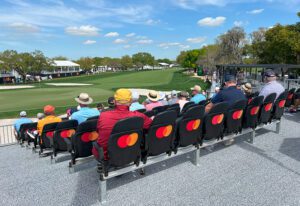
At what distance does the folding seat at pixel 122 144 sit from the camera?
2.62 meters

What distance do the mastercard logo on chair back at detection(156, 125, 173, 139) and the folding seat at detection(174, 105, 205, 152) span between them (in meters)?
0.24

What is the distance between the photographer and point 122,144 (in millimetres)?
2719

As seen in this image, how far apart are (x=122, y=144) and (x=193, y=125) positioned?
1.22m

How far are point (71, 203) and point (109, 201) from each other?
44cm

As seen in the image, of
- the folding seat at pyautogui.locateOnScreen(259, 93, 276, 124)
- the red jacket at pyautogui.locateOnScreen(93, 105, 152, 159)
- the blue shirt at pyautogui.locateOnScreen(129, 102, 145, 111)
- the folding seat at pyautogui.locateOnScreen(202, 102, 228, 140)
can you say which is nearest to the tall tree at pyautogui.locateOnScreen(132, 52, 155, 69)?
the blue shirt at pyautogui.locateOnScreen(129, 102, 145, 111)

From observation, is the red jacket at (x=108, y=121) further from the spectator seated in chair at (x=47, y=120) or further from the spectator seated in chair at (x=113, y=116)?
the spectator seated in chair at (x=47, y=120)

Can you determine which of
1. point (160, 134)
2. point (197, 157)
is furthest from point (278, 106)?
point (160, 134)

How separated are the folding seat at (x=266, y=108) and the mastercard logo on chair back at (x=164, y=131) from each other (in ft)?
7.84

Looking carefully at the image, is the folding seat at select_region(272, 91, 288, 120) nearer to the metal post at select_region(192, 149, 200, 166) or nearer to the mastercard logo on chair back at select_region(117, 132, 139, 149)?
the metal post at select_region(192, 149, 200, 166)

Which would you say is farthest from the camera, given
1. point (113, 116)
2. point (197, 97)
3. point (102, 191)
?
point (197, 97)

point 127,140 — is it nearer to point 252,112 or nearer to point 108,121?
point 108,121

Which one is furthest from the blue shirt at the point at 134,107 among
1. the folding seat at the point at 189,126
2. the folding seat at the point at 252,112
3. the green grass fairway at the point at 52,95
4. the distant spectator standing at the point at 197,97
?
the green grass fairway at the point at 52,95

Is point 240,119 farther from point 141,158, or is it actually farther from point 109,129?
point 109,129

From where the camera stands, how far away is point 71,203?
2680 millimetres
